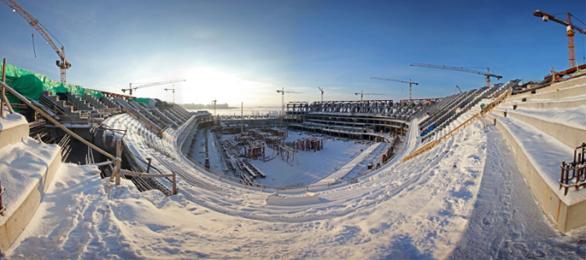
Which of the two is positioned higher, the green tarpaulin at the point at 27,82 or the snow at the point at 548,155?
the green tarpaulin at the point at 27,82

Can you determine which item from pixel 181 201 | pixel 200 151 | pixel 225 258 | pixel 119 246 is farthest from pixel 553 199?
pixel 200 151

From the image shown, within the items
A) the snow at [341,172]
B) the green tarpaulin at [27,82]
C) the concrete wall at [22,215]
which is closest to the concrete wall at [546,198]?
the concrete wall at [22,215]

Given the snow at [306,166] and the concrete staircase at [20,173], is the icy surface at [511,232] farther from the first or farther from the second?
the snow at [306,166]

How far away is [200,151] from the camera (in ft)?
88.4

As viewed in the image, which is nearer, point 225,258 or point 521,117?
point 225,258

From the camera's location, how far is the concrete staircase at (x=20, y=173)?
299cm

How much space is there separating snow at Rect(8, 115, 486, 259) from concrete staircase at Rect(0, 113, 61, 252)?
16 centimetres

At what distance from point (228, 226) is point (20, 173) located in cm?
318

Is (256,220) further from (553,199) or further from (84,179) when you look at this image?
(553,199)

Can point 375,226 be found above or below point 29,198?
below

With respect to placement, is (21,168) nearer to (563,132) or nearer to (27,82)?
(563,132)

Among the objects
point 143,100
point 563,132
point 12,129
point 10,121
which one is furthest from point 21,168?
point 143,100

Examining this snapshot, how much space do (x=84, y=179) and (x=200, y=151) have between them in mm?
22512

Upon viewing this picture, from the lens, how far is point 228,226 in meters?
4.85
